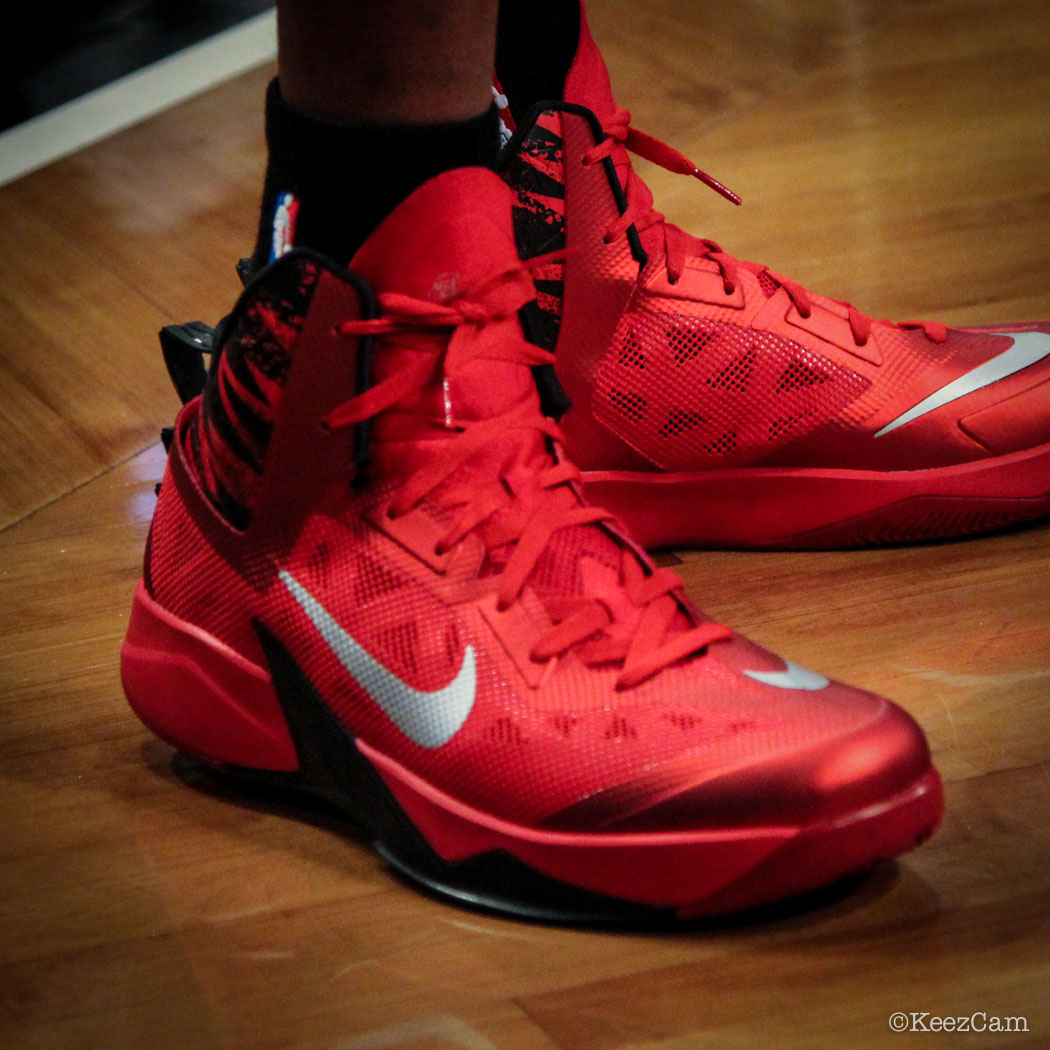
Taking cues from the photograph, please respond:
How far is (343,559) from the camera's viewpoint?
597 mm

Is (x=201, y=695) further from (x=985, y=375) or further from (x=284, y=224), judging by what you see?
(x=985, y=375)

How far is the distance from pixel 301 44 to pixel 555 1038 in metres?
0.47

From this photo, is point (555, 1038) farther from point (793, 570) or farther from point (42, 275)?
point (42, 275)

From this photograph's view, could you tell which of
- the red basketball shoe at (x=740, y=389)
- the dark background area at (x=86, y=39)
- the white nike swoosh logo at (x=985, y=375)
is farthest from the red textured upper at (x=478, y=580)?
the dark background area at (x=86, y=39)

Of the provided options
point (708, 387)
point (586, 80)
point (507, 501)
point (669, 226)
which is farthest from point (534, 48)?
point (507, 501)

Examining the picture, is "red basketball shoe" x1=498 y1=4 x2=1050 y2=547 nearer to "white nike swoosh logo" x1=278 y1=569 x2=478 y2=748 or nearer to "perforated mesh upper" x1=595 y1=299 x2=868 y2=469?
"perforated mesh upper" x1=595 y1=299 x2=868 y2=469

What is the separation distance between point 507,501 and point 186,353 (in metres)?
0.34

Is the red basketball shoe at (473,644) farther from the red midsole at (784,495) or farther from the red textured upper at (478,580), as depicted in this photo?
the red midsole at (784,495)

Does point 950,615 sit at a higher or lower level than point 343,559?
lower

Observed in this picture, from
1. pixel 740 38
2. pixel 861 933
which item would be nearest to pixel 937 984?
pixel 861 933

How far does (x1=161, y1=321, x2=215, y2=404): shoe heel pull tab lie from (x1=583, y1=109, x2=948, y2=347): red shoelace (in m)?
0.29

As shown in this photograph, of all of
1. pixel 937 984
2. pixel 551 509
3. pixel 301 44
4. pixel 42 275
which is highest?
pixel 301 44

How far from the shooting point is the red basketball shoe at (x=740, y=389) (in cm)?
80

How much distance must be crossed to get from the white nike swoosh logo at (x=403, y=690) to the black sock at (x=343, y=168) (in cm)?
17
